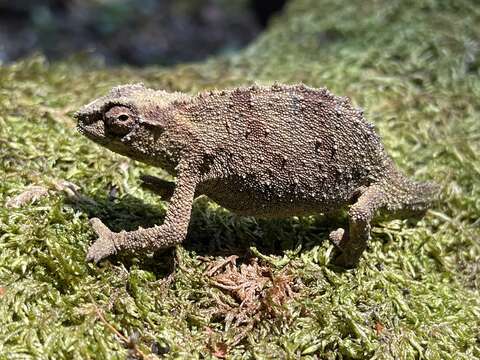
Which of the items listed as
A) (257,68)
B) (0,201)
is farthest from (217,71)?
(0,201)

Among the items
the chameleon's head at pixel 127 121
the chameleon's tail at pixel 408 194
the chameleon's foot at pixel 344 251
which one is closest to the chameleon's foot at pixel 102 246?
the chameleon's head at pixel 127 121

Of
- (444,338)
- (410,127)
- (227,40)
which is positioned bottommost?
(227,40)

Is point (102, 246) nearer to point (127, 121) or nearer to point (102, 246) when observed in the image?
point (102, 246)

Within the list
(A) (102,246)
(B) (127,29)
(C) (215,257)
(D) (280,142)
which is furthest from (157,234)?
(B) (127,29)

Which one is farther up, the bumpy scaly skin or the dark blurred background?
the bumpy scaly skin

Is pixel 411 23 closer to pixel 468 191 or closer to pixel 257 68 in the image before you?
pixel 257 68

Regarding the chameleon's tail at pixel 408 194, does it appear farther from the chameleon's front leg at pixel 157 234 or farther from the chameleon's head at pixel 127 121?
the chameleon's head at pixel 127 121

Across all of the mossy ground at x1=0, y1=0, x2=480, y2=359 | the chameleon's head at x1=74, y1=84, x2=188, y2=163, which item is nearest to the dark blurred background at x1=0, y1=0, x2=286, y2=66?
the mossy ground at x1=0, y1=0, x2=480, y2=359

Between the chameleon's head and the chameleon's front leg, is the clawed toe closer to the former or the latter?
the chameleon's front leg
